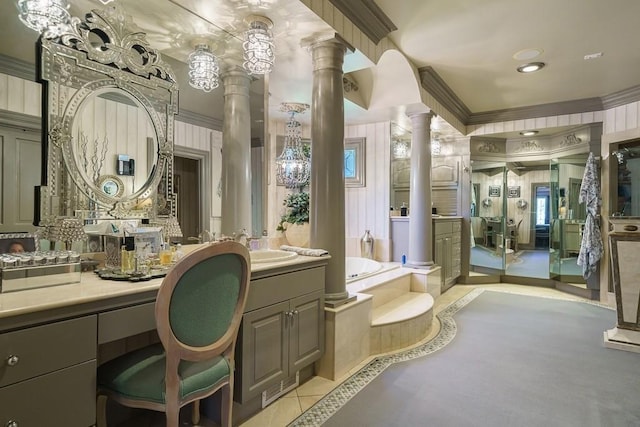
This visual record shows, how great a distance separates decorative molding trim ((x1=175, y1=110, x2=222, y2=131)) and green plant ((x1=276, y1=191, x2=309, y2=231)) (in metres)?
1.64

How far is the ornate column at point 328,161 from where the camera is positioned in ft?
7.89

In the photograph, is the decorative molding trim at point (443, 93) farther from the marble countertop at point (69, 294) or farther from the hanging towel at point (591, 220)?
the marble countertop at point (69, 294)

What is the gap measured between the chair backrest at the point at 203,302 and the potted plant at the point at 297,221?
2.34 m

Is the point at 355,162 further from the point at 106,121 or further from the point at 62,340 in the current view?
the point at 62,340

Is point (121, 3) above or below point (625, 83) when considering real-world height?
below

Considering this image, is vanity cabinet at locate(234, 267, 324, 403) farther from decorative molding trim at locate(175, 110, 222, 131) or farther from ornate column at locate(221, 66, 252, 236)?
decorative molding trim at locate(175, 110, 222, 131)

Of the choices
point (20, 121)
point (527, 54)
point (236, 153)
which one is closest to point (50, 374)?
point (20, 121)

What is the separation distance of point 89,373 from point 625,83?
5.58 meters

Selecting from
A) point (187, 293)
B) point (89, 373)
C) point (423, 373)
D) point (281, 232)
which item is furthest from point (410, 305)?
point (89, 373)

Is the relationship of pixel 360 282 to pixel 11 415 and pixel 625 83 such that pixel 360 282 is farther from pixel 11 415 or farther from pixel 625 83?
pixel 625 83

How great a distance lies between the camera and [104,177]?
1800mm

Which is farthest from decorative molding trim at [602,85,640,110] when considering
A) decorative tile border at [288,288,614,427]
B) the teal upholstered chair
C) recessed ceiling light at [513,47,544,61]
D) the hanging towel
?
the teal upholstered chair

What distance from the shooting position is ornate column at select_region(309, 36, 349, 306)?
7.89ft

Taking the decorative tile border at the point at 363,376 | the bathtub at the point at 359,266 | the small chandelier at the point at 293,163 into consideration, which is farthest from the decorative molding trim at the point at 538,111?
the decorative tile border at the point at 363,376
